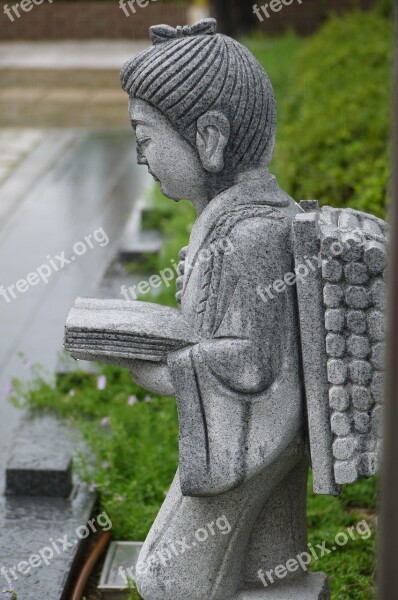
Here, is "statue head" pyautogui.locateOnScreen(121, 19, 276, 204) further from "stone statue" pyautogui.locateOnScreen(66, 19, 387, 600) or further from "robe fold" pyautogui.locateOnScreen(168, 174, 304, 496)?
"robe fold" pyautogui.locateOnScreen(168, 174, 304, 496)

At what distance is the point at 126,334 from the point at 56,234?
6.62 metres

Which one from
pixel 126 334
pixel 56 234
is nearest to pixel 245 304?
pixel 126 334

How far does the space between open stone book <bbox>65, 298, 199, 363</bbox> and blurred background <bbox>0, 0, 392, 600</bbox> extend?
1.42m

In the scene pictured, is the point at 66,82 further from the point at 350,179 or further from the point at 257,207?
the point at 257,207

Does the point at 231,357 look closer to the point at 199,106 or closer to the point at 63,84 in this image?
the point at 199,106

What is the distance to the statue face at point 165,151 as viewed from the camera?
2895 mm

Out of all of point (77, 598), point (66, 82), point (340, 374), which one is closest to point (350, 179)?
point (77, 598)

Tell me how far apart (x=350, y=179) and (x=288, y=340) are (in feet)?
12.4

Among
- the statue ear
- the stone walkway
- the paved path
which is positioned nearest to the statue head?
the statue ear

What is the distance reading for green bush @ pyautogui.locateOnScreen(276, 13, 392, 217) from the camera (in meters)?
6.47

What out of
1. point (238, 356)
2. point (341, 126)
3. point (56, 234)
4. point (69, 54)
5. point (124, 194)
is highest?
point (238, 356)

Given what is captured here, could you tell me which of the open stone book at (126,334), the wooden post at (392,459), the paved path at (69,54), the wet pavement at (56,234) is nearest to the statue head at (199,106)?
the open stone book at (126,334)

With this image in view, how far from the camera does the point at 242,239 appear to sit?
2.80 metres

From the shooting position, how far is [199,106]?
282cm
